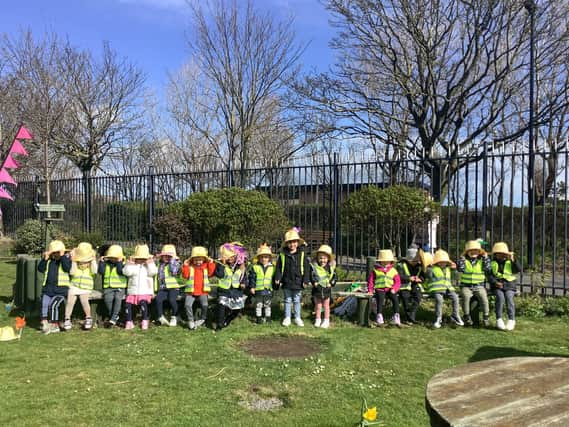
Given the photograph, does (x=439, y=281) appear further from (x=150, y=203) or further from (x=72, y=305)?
(x=150, y=203)

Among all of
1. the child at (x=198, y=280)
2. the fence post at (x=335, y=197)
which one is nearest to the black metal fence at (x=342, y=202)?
the fence post at (x=335, y=197)

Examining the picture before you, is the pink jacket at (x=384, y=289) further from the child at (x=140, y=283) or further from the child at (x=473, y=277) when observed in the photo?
the child at (x=140, y=283)

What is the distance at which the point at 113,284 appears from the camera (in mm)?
7113

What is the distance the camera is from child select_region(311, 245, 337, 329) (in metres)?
7.28

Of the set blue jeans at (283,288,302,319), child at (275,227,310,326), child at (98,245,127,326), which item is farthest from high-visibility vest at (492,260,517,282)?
child at (98,245,127,326)

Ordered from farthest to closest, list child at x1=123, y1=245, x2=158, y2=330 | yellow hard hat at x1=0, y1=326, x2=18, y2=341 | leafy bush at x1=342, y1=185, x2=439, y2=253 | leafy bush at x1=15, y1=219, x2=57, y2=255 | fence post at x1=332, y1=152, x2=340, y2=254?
leafy bush at x1=15, y1=219, x2=57, y2=255 < fence post at x1=332, y1=152, x2=340, y2=254 < leafy bush at x1=342, y1=185, x2=439, y2=253 < child at x1=123, y1=245, x2=158, y2=330 < yellow hard hat at x1=0, y1=326, x2=18, y2=341

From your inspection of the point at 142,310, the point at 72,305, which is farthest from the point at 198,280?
the point at 72,305

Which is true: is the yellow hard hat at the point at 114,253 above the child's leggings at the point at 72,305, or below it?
above

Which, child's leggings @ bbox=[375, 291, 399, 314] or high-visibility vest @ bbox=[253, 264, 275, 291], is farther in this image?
high-visibility vest @ bbox=[253, 264, 275, 291]

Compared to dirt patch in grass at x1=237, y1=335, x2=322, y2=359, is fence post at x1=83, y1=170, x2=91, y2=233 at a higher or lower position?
higher

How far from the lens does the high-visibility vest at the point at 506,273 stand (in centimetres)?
718

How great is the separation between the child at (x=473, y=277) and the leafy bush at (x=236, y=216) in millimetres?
4545

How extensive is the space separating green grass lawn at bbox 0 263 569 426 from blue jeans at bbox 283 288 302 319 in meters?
0.28

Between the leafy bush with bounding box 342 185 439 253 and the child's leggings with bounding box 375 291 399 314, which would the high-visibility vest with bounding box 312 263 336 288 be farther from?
the leafy bush with bounding box 342 185 439 253
